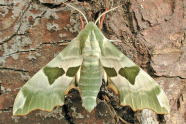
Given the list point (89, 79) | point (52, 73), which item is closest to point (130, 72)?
point (89, 79)

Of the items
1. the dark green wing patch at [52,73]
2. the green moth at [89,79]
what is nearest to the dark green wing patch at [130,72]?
the green moth at [89,79]

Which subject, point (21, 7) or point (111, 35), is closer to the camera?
point (21, 7)

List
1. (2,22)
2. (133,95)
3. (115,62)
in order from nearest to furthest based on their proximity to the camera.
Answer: (2,22) → (133,95) → (115,62)

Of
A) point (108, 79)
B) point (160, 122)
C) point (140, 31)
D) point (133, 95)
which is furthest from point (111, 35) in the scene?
point (160, 122)

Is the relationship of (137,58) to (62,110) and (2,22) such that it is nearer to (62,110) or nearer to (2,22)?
(62,110)

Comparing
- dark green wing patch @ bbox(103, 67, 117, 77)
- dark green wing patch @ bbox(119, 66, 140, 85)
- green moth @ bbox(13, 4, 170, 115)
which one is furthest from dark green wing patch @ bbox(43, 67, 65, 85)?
dark green wing patch @ bbox(119, 66, 140, 85)

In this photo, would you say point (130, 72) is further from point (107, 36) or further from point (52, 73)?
point (52, 73)

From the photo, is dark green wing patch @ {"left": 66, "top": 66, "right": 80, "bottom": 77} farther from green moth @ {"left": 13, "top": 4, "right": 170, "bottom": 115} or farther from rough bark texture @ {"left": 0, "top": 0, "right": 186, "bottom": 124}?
rough bark texture @ {"left": 0, "top": 0, "right": 186, "bottom": 124}
